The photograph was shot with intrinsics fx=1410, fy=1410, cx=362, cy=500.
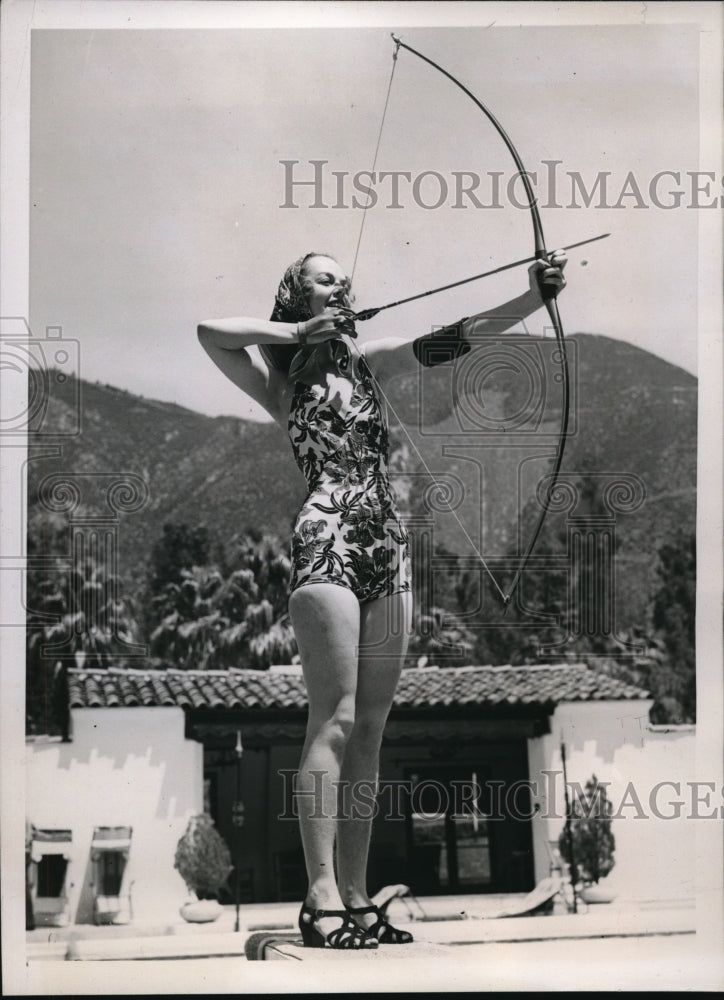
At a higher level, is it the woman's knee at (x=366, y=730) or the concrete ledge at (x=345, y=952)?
the woman's knee at (x=366, y=730)

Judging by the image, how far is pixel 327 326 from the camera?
4.29 metres

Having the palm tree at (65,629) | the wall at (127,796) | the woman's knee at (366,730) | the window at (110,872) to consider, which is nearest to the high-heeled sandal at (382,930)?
the woman's knee at (366,730)

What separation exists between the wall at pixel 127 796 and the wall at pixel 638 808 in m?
1.21

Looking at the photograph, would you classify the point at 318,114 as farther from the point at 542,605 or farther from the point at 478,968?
the point at 478,968

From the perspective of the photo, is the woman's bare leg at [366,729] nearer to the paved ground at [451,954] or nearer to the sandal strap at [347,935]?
the sandal strap at [347,935]

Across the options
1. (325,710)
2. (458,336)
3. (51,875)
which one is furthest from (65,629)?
(458,336)

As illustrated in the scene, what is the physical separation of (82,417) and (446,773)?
1795 millimetres

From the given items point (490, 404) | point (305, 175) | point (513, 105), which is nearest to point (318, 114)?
point (305, 175)

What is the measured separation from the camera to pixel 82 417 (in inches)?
197

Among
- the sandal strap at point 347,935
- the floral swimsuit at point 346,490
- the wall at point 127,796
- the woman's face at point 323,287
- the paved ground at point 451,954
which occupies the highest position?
the woman's face at point 323,287

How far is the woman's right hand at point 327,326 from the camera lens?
4.29 meters

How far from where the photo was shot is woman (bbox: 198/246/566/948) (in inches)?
167

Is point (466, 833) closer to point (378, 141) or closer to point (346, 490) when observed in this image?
point (346, 490)

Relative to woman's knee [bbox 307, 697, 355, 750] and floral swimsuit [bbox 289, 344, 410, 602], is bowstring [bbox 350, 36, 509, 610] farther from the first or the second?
woman's knee [bbox 307, 697, 355, 750]
